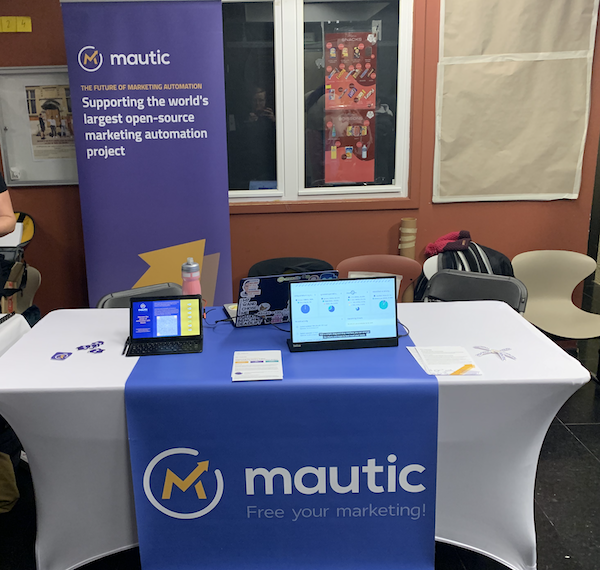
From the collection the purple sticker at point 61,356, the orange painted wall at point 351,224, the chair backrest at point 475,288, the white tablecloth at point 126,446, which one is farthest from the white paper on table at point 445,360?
the orange painted wall at point 351,224

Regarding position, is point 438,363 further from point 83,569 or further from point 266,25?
point 266,25

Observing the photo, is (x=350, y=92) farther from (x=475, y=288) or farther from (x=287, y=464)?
(x=287, y=464)

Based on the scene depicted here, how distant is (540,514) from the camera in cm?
212

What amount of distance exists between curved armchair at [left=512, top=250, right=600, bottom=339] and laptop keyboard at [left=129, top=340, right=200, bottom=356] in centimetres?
227

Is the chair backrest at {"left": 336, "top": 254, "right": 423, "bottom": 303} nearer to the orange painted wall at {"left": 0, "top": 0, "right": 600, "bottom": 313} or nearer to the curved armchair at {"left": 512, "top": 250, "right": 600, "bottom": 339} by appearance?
the orange painted wall at {"left": 0, "top": 0, "right": 600, "bottom": 313}

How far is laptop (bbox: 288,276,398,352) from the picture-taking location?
1.79m

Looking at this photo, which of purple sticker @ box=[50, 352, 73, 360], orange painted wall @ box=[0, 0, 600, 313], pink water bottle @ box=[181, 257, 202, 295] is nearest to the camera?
purple sticker @ box=[50, 352, 73, 360]

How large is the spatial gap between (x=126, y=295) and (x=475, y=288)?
1.57m

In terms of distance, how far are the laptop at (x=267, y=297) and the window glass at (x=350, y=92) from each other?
1870 millimetres

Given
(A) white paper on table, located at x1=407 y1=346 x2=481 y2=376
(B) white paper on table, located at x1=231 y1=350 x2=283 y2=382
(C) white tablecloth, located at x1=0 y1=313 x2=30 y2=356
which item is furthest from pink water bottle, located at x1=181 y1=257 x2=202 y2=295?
(A) white paper on table, located at x1=407 y1=346 x2=481 y2=376

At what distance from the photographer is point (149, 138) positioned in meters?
3.04

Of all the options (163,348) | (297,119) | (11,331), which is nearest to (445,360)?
(163,348)

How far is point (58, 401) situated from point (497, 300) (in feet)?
5.89

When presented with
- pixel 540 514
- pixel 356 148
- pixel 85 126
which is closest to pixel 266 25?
pixel 356 148
